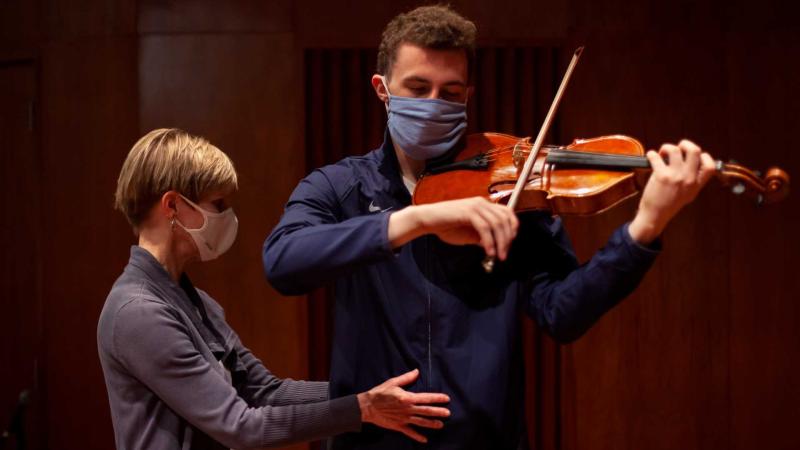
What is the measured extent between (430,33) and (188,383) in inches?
34.4

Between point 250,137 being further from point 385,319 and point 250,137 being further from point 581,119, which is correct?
point 385,319

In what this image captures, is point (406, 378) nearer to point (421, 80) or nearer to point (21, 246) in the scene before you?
point (421, 80)

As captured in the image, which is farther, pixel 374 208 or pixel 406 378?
pixel 374 208

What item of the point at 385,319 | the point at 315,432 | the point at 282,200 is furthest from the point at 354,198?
the point at 282,200

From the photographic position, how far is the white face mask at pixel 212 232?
1863mm

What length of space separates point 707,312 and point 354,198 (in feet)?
8.14

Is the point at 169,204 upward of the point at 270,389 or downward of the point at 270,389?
upward

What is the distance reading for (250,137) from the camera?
3549mm

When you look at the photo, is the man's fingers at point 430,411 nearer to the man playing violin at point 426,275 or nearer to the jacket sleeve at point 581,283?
the man playing violin at point 426,275

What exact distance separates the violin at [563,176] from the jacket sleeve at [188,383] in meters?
0.49

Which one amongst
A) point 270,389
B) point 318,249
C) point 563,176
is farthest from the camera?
point 270,389

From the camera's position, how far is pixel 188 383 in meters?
1.66

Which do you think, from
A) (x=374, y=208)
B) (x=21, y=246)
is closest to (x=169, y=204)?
(x=374, y=208)

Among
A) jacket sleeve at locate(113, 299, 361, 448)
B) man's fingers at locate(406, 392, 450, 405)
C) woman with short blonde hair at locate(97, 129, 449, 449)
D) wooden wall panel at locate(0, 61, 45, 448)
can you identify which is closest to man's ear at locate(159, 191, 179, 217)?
woman with short blonde hair at locate(97, 129, 449, 449)
